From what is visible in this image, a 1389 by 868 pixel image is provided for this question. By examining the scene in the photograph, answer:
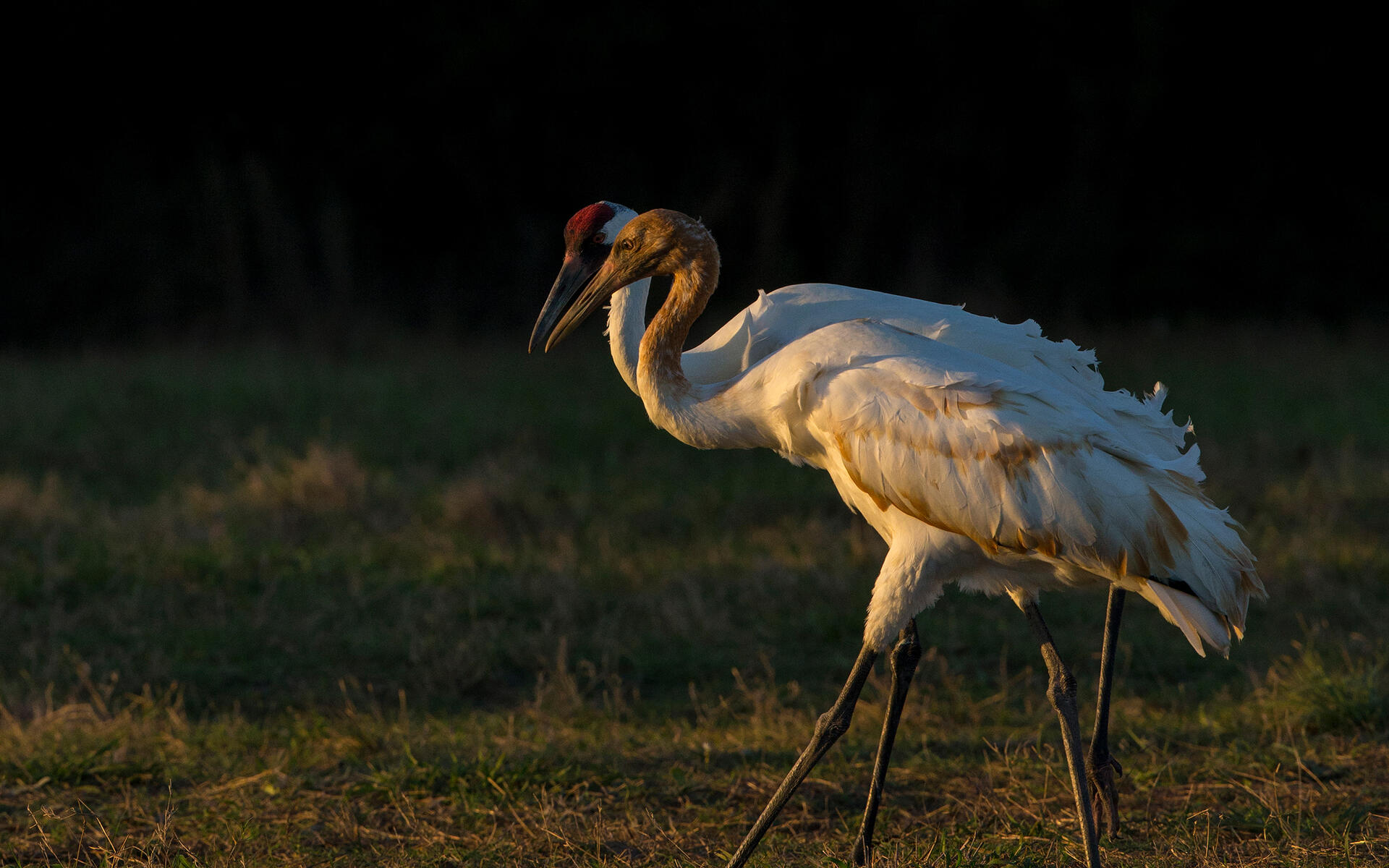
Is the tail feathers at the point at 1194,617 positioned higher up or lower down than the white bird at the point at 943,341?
lower down

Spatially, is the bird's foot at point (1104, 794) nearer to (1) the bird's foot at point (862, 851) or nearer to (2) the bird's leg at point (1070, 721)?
(2) the bird's leg at point (1070, 721)

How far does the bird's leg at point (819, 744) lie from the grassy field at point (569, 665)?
0.16 metres

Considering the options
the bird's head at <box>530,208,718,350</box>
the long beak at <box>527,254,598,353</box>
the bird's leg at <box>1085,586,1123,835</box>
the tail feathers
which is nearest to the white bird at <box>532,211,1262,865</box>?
the tail feathers

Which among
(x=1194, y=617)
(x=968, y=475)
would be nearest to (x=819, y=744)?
(x=968, y=475)

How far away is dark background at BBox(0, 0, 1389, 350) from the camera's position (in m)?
11.6

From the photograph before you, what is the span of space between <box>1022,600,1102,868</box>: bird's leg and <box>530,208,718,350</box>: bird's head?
3.58 feet

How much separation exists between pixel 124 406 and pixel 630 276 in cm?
570

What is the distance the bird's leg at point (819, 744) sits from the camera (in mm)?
3000

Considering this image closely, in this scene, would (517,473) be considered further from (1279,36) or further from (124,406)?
(1279,36)

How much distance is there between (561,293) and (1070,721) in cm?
167

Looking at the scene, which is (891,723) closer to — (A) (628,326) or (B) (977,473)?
(B) (977,473)

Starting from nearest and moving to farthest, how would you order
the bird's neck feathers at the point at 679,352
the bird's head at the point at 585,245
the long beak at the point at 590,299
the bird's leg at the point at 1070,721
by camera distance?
the bird's leg at the point at 1070,721 → the bird's neck feathers at the point at 679,352 → the long beak at the point at 590,299 → the bird's head at the point at 585,245

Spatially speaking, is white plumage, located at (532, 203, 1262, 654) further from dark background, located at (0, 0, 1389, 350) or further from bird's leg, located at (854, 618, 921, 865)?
dark background, located at (0, 0, 1389, 350)

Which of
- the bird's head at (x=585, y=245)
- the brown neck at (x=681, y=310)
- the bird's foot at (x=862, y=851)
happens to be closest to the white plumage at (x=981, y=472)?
the brown neck at (x=681, y=310)
